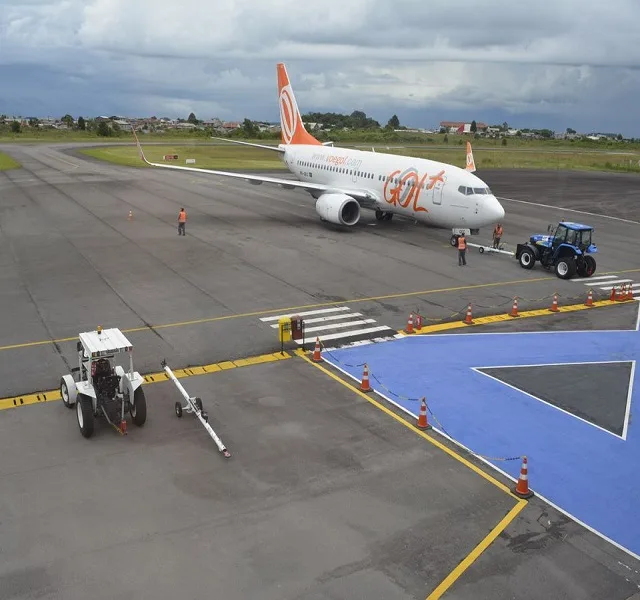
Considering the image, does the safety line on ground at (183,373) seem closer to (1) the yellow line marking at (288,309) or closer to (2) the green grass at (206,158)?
(1) the yellow line marking at (288,309)

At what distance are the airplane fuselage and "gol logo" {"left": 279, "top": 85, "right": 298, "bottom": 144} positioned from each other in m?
5.09

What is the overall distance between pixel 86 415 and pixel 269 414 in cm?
462

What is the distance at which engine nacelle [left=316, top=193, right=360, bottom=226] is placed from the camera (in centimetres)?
4106

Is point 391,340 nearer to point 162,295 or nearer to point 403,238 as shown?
point 162,295

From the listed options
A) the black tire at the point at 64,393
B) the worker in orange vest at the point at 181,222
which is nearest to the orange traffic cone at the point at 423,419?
the black tire at the point at 64,393

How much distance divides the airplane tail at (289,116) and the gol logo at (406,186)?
1329 cm

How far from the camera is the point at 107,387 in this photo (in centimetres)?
1622

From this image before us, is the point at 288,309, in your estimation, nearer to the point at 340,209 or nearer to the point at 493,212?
the point at 493,212

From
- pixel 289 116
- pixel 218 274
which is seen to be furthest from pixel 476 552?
pixel 289 116

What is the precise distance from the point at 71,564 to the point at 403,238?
32.2 m

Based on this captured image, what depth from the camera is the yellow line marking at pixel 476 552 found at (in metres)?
10.9

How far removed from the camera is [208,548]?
11734 millimetres

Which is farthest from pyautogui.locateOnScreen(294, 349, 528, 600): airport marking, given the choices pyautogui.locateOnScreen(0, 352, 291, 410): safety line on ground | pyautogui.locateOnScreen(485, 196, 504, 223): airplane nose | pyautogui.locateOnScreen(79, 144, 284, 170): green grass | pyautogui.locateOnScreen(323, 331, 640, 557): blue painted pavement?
pyautogui.locateOnScreen(79, 144, 284, 170): green grass

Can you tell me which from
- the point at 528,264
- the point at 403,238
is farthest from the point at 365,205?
the point at 528,264
